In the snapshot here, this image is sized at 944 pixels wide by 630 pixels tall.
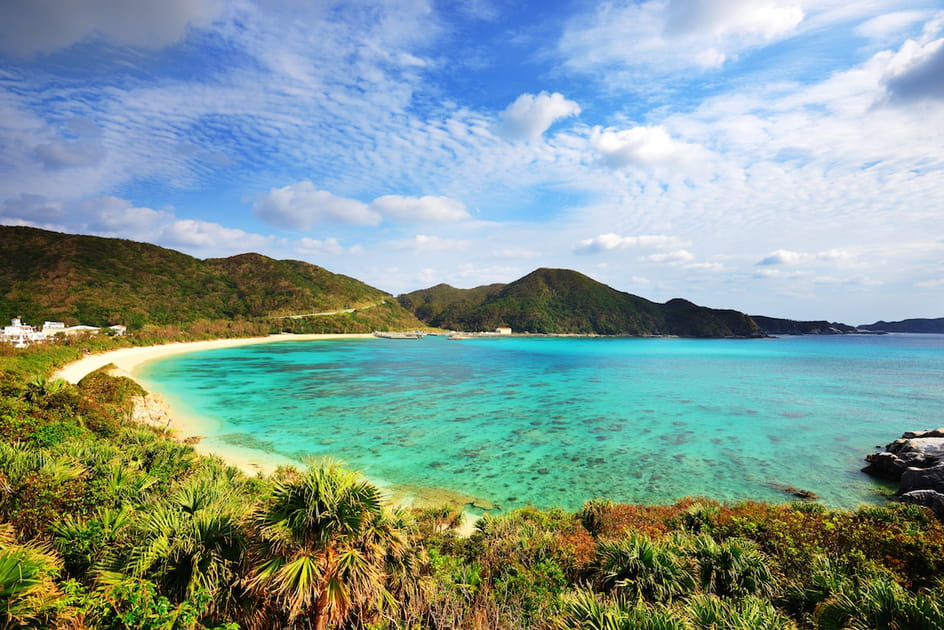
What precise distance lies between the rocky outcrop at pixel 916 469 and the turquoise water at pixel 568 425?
1.37 metres

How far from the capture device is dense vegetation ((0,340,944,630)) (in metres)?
4.72

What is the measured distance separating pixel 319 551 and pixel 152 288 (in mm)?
139480

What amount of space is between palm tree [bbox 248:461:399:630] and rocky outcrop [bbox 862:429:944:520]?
832 inches

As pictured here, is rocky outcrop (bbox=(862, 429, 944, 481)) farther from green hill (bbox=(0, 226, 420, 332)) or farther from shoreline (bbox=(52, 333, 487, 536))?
green hill (bbox=(0, 226, 420, 332))

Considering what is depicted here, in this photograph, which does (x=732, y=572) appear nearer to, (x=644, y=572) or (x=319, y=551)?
(x=644, y=572)

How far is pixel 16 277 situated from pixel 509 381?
123917 millimetres

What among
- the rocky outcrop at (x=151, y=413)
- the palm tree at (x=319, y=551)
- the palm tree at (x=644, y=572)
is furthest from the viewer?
the rocky outcrop at (x=151, y=413)

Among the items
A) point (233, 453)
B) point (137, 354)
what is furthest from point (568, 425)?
point (137, 354)

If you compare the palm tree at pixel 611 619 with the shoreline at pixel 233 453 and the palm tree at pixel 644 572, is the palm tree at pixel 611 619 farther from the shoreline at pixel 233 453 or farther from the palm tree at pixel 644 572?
the shoreline at pixel 233 453

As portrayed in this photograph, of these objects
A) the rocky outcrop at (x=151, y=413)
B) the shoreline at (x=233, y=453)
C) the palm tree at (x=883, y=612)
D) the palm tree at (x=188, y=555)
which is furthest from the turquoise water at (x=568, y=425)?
the palm tree at (x=188, y=555)

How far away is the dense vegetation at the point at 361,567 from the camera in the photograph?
472 cm

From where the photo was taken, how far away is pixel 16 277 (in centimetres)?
9031

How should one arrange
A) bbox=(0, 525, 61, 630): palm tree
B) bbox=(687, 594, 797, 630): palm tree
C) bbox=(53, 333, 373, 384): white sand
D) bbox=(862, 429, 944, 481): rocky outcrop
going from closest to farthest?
bbox=(0, 525, 61, 630): palm tree < bbox=(687, 594, 797, 630): palm tree < bbox=(862, 429, 944, 481): rocky outcrop < bbox=(53, 333, 373, 384): white sand

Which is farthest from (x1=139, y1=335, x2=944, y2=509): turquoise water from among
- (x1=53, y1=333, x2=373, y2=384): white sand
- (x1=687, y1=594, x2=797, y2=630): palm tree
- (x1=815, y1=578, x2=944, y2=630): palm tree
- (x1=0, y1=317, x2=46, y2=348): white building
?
(x1=0, y1=317, x2=46, y2=348): white building
